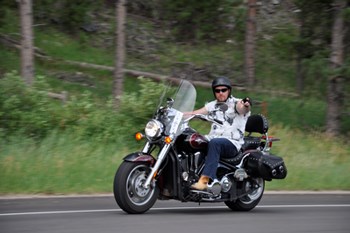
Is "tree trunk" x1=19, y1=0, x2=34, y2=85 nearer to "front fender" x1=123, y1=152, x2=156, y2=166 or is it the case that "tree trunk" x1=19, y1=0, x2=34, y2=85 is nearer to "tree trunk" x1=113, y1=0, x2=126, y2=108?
"tree trunk" x1=113, y1=0, x2=126, y2=108

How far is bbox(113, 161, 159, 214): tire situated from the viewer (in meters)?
8.70

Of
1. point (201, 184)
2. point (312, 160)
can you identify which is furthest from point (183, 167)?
point (312, 160)

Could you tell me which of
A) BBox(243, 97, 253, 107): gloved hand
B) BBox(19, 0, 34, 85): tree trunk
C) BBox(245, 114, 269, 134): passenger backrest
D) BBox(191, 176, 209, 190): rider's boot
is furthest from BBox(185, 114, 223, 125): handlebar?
BBox(19, 0, 34, 85): tree trunk

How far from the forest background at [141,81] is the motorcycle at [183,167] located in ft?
10.3

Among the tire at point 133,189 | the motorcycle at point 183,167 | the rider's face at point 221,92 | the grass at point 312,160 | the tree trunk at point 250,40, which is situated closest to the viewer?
the tire at point 133,189

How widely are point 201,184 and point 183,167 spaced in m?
0.34

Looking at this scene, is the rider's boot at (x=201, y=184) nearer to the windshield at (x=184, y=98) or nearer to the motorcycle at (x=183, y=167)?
the motorcycle at (x=183, y=167)

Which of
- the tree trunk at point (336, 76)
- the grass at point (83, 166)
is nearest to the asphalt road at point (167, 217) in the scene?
the grass at point (83, 166)

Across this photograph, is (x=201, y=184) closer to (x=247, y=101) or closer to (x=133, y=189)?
(x=133, y=189)

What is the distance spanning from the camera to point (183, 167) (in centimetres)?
929

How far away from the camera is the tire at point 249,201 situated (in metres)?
10.0

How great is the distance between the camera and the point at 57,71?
28578mm

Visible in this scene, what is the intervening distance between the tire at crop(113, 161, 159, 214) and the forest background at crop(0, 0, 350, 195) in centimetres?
316

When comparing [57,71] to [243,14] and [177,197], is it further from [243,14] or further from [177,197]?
[177,197]
